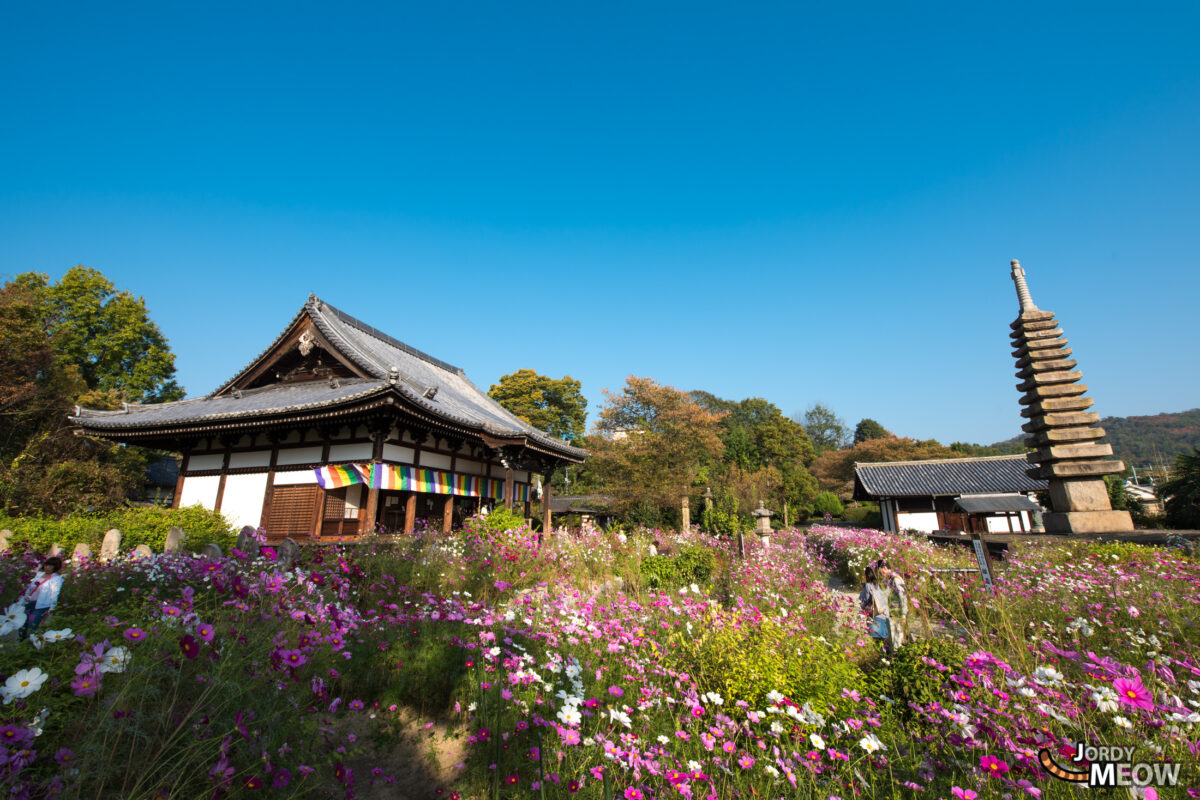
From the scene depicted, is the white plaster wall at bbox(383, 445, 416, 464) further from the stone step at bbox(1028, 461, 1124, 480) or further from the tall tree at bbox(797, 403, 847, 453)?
the tall tree at bbox(797, 403, 847, 453)

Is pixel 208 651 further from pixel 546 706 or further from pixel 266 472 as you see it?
pixel 266 472

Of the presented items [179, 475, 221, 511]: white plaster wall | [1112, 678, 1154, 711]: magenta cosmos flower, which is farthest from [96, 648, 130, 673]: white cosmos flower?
[179, 475, 221, 511]: white plaster wall

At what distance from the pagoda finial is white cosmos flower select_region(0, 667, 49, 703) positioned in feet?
44.6

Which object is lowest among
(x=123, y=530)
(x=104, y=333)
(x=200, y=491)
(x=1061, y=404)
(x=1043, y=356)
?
(x=123, y=530)

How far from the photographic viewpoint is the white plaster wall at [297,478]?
40.4 feet

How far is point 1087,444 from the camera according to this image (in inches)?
344

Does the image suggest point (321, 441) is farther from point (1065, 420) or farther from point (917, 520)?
point (917, 520)

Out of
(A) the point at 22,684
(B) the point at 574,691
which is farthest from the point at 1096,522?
(A) the point at 22,684

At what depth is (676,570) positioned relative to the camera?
30.2ft

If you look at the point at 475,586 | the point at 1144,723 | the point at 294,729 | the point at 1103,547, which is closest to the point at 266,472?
the point at 475,586

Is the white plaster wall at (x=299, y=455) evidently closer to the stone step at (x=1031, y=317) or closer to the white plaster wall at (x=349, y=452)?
the white plaster wall at (x=349, y=452)

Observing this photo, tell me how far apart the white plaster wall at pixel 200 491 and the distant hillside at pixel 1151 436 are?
96665mm

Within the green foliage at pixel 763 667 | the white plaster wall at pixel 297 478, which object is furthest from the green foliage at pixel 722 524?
the green foliage at pixel 763 667

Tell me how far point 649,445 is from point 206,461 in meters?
18.4
